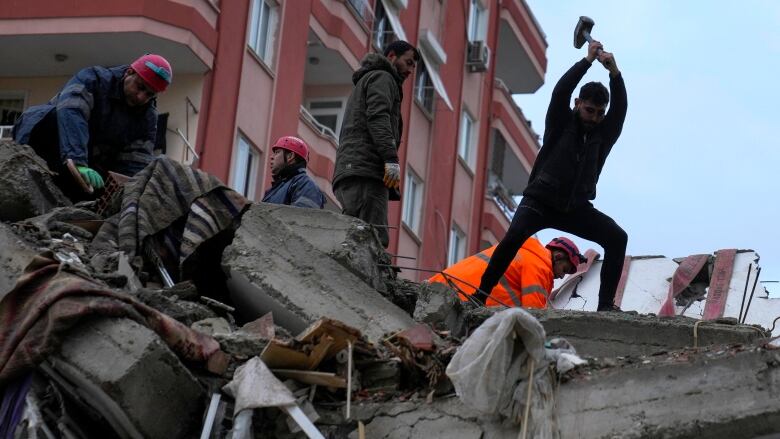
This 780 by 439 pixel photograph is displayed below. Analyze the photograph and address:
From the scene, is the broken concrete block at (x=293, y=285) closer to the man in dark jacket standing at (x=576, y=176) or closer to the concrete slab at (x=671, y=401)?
the concrete slab at (x=671, y=401)

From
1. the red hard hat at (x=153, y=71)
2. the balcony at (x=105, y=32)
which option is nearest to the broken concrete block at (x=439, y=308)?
the red hard hat at (x=153, y=71)

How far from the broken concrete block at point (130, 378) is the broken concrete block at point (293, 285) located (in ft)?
4.75

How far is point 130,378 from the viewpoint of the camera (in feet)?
25.0

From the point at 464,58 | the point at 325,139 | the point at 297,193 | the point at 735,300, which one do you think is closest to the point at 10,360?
the point at 297,193

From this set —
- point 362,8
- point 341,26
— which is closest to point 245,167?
point 341,26

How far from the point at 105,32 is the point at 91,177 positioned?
1138 cm

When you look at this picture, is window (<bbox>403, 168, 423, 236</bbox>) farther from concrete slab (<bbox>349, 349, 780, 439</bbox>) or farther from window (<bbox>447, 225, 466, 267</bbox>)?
concrete slab (<bbox>349, 349, 780, 439</bbox>)

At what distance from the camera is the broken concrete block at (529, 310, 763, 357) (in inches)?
373

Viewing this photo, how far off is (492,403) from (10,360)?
2.03 metres

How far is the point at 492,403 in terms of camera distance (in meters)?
7.30

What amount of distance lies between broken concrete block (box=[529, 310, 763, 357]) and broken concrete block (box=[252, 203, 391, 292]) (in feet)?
3.34

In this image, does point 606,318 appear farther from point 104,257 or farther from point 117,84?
point 117,84

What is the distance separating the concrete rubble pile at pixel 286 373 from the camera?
7.24m

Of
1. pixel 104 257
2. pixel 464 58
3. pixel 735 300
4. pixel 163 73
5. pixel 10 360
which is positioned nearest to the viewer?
pixel 10 360
